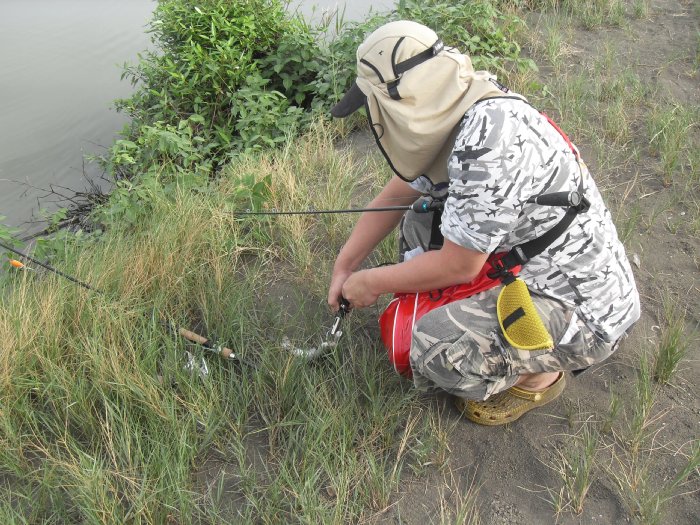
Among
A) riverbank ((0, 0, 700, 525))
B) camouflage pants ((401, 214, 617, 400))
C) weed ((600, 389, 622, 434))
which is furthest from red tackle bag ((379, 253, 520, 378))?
weed ((600, 389, 622, 434))

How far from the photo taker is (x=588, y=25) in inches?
236

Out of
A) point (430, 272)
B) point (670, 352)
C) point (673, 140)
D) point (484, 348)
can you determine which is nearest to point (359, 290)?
point (430, 272)

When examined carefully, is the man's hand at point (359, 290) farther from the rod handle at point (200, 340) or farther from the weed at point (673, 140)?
the weed at point (673, 140)

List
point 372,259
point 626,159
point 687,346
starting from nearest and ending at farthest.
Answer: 1. point 687,346
2. point 372,259
3. point 626,159

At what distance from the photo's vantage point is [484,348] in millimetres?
2311

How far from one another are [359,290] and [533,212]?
74cm

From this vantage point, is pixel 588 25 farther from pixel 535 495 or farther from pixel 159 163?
pixel 535 495

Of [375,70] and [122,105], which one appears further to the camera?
[122,105]

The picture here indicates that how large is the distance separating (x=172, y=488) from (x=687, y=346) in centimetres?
206

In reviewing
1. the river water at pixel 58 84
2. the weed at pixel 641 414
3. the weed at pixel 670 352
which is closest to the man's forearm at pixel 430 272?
the weed at pixel 641 414

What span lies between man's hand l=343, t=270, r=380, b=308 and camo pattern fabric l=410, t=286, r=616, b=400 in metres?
0.23

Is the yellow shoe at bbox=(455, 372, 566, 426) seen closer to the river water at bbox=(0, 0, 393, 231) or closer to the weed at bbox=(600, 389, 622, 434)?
the weed at bbox=(600, 389, 622, 434)

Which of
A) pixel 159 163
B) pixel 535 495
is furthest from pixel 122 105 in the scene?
pixel 535 495

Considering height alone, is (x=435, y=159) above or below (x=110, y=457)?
above
